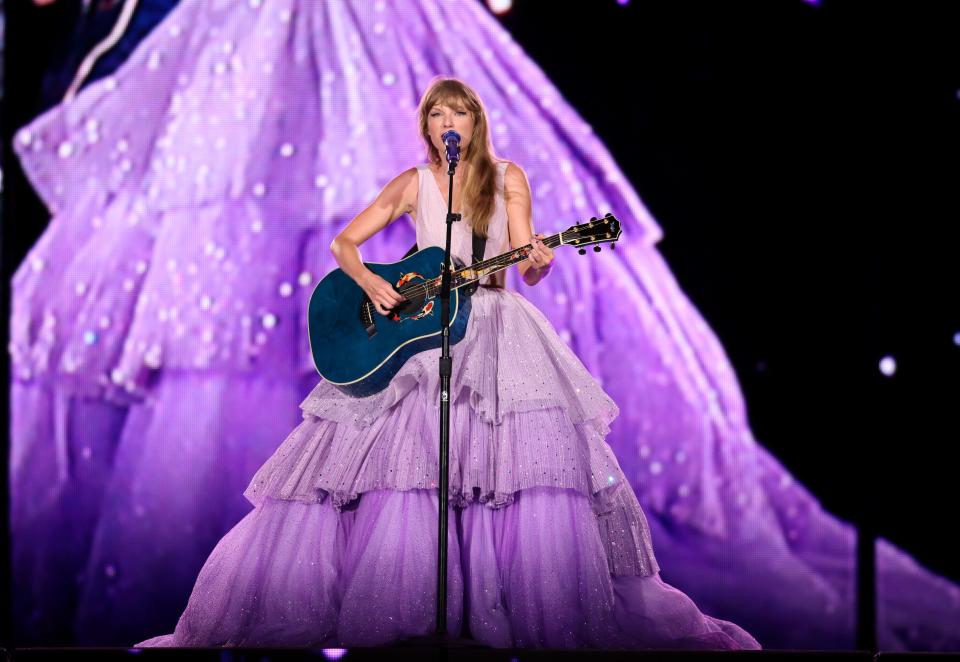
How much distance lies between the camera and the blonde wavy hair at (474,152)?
9.75 ft

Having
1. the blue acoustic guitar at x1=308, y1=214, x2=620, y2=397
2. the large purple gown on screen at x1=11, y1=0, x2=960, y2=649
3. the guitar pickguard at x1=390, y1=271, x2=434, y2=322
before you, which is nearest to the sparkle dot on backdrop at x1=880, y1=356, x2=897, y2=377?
the large purple gown on screen at x1=11, y1=0, x2=960, y2=649

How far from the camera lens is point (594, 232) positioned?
2707mm

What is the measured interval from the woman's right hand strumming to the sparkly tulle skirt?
175 millimetres

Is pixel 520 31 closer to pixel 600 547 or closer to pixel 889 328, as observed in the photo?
pixel 889 328

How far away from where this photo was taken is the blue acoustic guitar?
2.80m

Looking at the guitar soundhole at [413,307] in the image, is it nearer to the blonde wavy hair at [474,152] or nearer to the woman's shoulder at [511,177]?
the blonde wavy hair at [474,152]

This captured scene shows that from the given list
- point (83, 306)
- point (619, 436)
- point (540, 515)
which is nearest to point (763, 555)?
point (619, 436)

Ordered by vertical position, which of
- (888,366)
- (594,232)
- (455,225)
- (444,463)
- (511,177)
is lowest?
(444,463)

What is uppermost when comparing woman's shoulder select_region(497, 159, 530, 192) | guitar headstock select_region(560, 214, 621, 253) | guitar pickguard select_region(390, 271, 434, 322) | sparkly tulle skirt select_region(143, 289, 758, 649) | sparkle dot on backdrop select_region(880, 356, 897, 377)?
woman's shoulder select_region(497, 159, 530, 192)

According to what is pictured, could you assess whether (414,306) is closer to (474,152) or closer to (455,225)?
(455,225)

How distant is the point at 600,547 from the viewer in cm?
Answer: 269

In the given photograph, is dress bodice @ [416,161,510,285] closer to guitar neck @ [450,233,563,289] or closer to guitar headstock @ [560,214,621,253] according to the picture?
guitar neck @ [450,233,563,289]

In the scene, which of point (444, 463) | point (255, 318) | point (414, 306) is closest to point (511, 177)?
point (414, 306)

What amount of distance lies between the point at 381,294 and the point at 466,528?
73 centimetres
